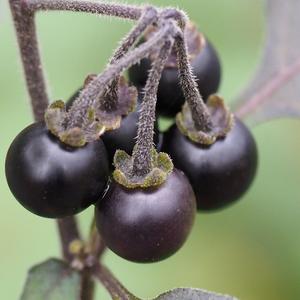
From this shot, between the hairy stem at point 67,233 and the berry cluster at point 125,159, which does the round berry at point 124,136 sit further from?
the hairy stem at point 67,233

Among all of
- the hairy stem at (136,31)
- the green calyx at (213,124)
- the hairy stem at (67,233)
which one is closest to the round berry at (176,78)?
the green calyx at (213,124)

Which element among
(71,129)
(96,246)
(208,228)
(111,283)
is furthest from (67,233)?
(208,228)

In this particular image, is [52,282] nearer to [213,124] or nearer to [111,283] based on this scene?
[111,283]

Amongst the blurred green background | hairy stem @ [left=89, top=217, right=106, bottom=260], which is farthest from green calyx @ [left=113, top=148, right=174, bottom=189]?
the blurred green background

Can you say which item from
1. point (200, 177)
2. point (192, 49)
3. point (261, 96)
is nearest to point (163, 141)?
point (200, 177)

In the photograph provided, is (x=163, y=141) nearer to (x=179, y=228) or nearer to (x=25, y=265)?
(x=179, y=228)

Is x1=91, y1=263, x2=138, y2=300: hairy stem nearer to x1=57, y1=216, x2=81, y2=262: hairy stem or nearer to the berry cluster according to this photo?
x1=57, y1=216, x2=81, y2=262: hairy stem
